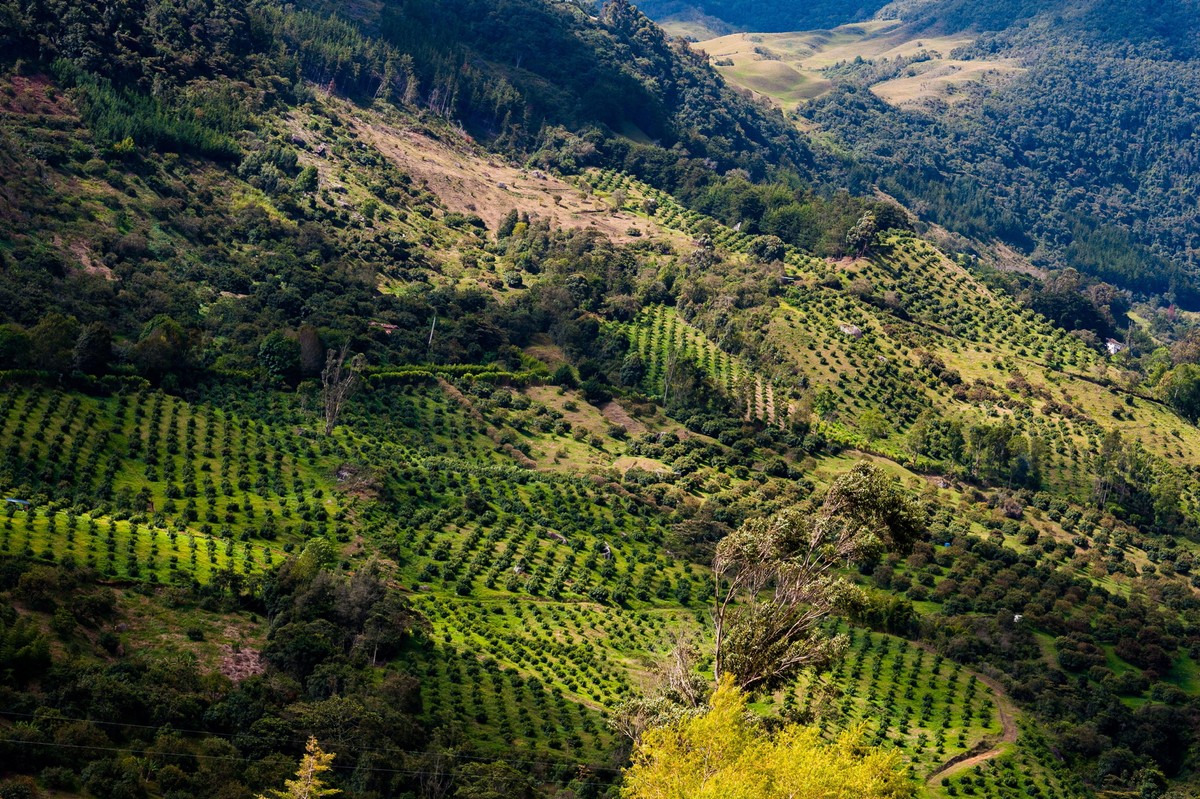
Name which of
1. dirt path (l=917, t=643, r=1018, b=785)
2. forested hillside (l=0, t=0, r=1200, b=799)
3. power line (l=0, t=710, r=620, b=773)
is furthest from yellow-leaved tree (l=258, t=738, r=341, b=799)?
dirt path (l=917, t=643, r=1018, b=785)

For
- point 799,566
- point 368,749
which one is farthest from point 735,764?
point 368,749

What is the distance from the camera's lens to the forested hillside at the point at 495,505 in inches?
2378

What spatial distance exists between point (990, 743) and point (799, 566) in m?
47.2

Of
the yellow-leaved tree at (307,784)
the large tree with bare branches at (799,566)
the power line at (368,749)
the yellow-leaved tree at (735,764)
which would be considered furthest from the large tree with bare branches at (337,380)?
the yellow-leaved tree at (735,764)

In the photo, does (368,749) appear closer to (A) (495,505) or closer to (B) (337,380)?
(A) (495,505)

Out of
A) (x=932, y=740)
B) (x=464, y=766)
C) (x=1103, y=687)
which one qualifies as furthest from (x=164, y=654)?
(x=1103, y=687)

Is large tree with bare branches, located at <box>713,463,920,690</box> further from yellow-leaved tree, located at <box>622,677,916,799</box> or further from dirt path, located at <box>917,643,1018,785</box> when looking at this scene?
dirt path, located at <box>917,643,1018,785</box>

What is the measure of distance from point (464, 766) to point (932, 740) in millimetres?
40209

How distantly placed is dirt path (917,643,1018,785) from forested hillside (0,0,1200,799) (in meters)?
0.51

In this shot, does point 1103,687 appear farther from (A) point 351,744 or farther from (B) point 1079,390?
(B) point 1079,390

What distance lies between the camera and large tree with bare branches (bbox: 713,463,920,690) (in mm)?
53156

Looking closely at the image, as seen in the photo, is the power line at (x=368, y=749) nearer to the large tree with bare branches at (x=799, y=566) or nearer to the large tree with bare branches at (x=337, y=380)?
the large tree with bare branches at (x=799, y=566)

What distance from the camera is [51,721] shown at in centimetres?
5806

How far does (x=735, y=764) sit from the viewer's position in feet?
137
